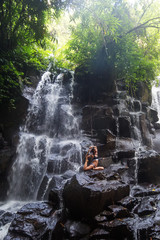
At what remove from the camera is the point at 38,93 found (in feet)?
37.4

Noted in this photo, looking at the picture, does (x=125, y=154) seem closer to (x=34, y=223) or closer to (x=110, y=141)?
(x=110, y=141)

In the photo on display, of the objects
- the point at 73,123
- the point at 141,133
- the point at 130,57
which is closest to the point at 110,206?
the point at 73,123

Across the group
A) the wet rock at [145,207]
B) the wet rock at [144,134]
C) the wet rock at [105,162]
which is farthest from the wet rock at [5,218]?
the wet rock at [144,134]

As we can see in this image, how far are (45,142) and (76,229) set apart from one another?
537 centimetres

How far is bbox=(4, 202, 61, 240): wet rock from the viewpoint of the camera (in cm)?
377

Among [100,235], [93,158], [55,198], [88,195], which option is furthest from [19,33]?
[100,235]

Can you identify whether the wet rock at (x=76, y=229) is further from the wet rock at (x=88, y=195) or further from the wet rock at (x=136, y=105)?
the wet rock at (x=136, y=105)

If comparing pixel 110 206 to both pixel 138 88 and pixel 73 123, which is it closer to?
pixel 73 123

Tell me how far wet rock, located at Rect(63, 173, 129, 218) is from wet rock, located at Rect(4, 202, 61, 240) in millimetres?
563

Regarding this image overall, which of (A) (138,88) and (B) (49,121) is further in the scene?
(A) (138,88)

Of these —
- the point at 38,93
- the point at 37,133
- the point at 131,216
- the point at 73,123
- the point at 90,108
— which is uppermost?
the point at 38,93

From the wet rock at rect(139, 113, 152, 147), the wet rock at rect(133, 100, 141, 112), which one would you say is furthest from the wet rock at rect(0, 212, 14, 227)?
the wet rock at rect(133, 100, 141, 112)

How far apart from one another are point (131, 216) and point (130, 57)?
350 inches

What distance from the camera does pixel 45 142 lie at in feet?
27.8
